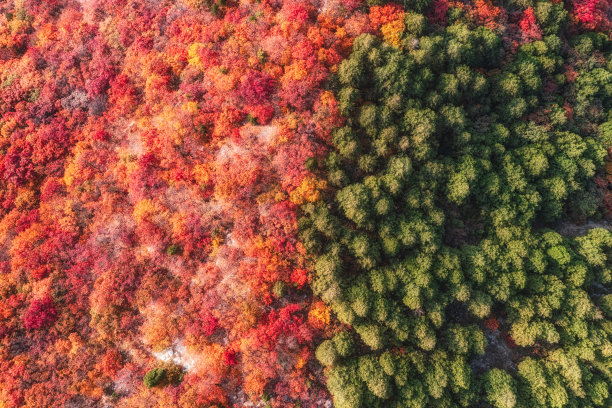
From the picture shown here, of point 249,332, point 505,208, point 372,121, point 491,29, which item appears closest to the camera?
point 249,332

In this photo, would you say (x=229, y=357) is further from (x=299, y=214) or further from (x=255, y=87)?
(x=255, y=87)

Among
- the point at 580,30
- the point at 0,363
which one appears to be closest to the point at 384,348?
the point at 0,363

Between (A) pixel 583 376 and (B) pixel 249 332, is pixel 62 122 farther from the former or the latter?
(A) pixel 583 376

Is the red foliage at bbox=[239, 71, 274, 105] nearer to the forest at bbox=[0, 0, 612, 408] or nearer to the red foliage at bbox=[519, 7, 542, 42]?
the forest at bbox=[0, 0, 612, 408]

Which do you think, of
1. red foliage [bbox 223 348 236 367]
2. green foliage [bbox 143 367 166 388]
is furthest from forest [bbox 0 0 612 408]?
green foliage [bbox 143 367 166 388]

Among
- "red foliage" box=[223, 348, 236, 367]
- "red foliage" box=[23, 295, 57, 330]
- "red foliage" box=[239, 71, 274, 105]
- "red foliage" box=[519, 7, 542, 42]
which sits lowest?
"red foliage" box=[223, 348, 236, 367]

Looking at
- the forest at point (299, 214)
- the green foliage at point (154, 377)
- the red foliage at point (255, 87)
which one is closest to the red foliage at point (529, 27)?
the forest at point (299, 214)
